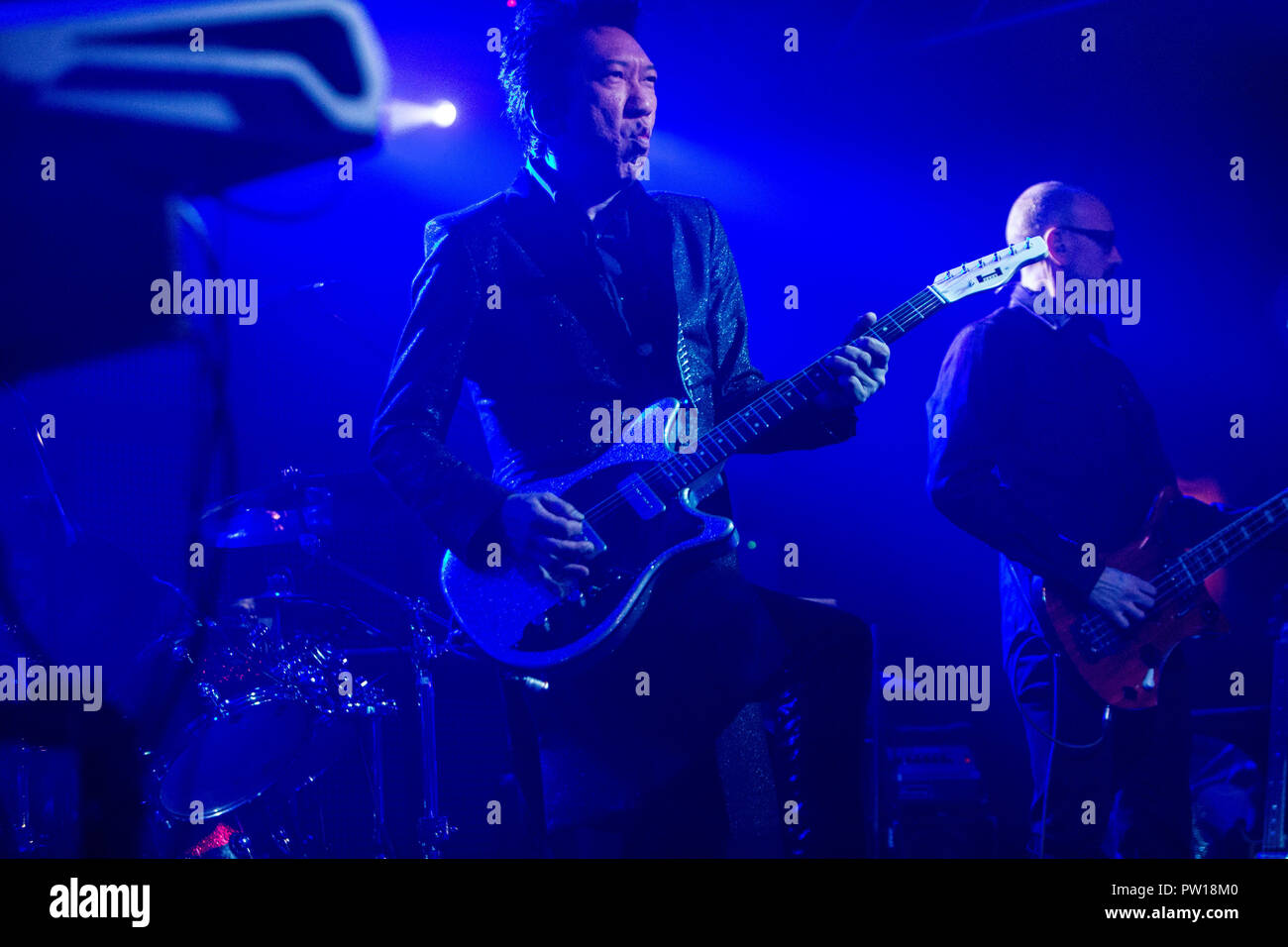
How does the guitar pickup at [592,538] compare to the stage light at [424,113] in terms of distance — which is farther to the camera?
the stage light at [424,113]

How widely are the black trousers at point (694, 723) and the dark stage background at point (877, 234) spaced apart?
86cm

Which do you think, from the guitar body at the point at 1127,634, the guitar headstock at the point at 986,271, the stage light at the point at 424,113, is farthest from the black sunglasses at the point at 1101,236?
the stage light at the point at 424,113

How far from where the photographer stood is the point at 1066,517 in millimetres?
3137

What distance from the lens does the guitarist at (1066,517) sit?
305cm

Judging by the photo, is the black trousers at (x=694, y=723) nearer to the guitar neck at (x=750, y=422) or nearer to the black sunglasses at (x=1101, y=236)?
the guitar neck at (x=750, y=422)

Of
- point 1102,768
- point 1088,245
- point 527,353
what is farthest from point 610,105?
point 1102,768

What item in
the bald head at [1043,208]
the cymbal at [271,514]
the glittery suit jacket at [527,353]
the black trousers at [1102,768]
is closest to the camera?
the glittery suit jacket at [527,353]

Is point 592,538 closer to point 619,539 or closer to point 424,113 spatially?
point 619,539

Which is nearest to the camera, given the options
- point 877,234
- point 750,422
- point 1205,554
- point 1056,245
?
point 750,422

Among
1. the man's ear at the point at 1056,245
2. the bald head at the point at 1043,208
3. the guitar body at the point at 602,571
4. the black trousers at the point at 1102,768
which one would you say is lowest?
the black trousers at the point at 1102,768

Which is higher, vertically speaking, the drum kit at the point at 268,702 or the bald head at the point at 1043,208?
the bald head at the point at 1043,208

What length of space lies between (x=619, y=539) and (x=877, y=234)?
1.57m

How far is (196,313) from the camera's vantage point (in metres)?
3.69
